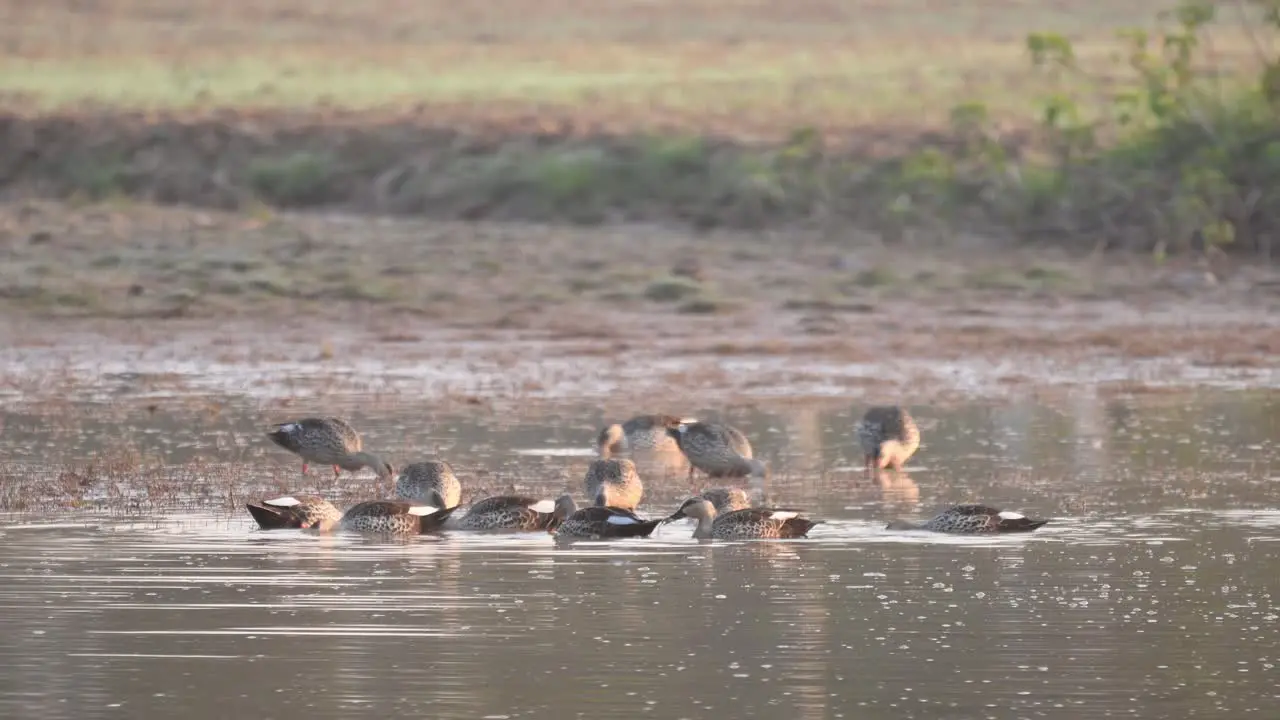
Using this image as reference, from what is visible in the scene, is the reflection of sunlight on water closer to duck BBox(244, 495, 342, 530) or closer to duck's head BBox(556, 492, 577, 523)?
duck's head BBox(556, 492, 577, 523)

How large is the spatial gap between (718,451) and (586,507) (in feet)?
7.07

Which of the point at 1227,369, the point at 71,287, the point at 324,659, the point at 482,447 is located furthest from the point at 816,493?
the point at 71,287

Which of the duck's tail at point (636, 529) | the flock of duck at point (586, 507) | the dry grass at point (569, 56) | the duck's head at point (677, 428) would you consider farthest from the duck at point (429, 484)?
the dry grass at point (569, 56)

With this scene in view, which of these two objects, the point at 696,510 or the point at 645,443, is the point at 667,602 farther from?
the point at 645,443

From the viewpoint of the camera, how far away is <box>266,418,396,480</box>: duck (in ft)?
53.3

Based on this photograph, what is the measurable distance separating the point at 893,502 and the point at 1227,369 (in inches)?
334

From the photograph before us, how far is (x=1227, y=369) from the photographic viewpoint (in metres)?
22.9

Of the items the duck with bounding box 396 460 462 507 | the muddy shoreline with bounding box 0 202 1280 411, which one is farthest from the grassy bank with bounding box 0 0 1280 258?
the duck with bounding box 396 460 462 507

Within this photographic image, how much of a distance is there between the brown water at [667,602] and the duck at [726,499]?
229mm

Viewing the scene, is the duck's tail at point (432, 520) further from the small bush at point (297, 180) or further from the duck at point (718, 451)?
the small bush at point (297, 180)

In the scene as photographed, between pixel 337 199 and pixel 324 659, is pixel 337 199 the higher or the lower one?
the higher one

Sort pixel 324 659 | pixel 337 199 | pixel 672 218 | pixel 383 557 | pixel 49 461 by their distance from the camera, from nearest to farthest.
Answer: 1. pixel 324 659
2. pixel 383 557
3. pixel 49 461
4. pixel 672 218
5. pixel 337 199

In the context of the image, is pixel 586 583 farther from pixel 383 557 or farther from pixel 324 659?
pixel 324 659

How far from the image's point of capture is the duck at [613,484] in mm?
14422
